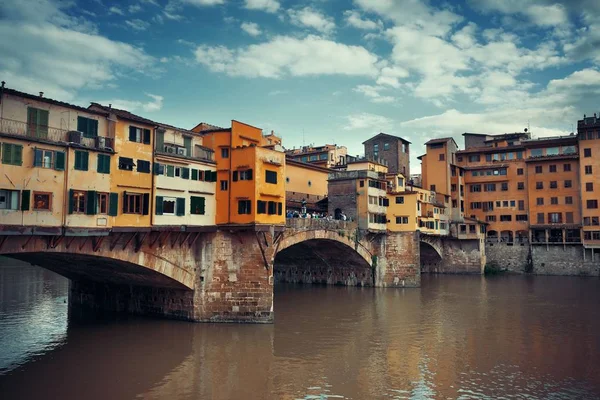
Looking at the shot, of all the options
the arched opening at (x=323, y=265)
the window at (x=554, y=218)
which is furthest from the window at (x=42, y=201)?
the window at (x=554, y=218)

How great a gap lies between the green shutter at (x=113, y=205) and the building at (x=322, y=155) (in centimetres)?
5305

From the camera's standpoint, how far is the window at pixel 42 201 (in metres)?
26.2

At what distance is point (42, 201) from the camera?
2656 centimetres

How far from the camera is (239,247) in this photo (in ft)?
121

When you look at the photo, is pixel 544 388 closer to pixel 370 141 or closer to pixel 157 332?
pixel 157 332

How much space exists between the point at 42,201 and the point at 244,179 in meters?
15.0

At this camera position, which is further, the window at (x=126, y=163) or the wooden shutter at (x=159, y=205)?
the wooden shutter at (x=159, y=205)

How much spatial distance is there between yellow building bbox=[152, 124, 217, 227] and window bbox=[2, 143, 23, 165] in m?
9.12

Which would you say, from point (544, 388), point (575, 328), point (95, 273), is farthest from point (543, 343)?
point (95, 273)

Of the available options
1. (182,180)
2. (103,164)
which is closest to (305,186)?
(182,180)

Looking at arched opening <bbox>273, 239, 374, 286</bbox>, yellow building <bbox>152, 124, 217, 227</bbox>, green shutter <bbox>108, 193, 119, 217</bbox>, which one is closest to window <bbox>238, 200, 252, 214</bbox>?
yellow building <bbox>152, 124, 217, 227</bbox>

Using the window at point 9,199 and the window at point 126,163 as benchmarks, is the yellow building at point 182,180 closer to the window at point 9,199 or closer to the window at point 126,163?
the window at point 126,163

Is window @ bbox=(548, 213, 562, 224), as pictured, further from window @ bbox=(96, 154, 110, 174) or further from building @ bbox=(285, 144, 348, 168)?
window @ bbox=(96, 154, 110, 174)

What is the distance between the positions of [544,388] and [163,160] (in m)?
27.8
